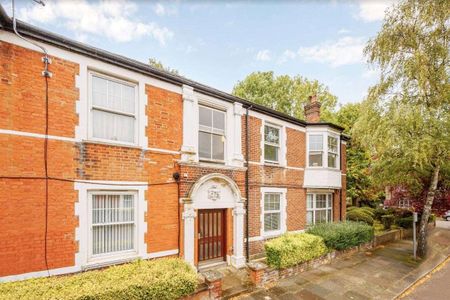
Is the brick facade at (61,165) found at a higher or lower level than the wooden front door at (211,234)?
higher

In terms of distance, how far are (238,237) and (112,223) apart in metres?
4.64

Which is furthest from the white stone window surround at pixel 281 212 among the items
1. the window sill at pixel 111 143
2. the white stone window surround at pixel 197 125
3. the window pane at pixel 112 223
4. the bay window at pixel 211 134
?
the window sill at pixel 111 143

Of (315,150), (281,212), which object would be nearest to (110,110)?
(281,212)

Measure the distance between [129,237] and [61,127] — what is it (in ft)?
11.5

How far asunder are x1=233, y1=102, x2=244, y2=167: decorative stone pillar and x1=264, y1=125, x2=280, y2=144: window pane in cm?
181

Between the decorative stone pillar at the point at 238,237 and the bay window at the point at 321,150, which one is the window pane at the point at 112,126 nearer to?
the decorative stone pillar at the point at 238,237

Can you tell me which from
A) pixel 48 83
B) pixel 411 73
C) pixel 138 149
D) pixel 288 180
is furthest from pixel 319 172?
pixel 48 83

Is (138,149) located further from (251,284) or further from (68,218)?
(251,284)

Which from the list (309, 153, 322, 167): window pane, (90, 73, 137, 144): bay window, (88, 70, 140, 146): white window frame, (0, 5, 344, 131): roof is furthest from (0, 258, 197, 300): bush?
(309, 153, 322, 167): window pane

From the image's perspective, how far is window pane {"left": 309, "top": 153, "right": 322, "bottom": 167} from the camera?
487 inches

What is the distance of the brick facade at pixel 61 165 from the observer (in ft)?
17.3

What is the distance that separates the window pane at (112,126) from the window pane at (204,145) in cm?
244

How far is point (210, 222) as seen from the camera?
881 cm

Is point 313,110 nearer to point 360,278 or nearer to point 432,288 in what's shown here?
point 360,278
